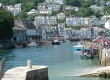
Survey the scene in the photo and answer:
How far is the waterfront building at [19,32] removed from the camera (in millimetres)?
138125

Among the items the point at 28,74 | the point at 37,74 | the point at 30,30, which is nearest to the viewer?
the point at 28,74

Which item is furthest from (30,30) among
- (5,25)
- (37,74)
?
(37,74)

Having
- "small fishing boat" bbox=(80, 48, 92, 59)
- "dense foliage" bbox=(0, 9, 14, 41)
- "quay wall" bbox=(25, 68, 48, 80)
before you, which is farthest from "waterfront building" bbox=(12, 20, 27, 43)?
"quay wall" bbox=(25, 68, 48, 80)

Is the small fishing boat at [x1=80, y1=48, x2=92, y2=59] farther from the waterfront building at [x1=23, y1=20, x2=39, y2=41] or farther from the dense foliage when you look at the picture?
the waterfront building at [x1=23, y1=20, x2=39, y2=41]

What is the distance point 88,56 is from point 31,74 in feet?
128

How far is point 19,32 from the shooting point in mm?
141875

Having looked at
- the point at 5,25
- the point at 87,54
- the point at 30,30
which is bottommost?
the point at 30,30

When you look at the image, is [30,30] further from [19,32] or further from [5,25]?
[5,25]

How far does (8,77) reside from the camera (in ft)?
100

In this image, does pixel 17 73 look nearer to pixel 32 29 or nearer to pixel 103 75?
pixel 103 75

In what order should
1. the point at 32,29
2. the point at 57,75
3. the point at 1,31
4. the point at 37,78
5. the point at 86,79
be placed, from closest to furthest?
the point at 37,78, the point at 86,79, the point at 57,75, the point at 1,31, the point at 32,29

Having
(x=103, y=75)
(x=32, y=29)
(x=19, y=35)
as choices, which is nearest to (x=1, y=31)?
(x=19, y=35)

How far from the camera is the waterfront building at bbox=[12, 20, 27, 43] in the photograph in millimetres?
138125

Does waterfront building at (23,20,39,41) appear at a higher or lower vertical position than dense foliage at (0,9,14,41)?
lower
